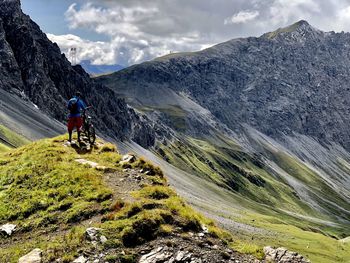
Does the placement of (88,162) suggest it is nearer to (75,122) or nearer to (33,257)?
(75,122)

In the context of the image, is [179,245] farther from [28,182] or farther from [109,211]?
[28,182]

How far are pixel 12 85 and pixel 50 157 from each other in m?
162

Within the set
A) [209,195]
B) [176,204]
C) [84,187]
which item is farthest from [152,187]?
[209,195]

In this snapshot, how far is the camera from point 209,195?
7165 inches

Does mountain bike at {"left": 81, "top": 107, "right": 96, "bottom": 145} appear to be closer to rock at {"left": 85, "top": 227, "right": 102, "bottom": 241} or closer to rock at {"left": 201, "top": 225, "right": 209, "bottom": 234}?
rock at {"left": 85, "top": 227, "right": 102, "bottom": 241}

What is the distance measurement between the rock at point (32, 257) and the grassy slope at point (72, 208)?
32cm

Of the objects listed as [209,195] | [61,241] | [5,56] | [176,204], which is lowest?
[209,195]

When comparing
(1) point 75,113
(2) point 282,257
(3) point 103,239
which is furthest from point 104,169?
(2) point 282,257

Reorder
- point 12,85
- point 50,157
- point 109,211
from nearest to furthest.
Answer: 1. point 109,211
2. point 50,157
3. point 12,85

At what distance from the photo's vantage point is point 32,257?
19.9m

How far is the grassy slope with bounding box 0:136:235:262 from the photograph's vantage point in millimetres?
20812

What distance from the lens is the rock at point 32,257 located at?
771 inches

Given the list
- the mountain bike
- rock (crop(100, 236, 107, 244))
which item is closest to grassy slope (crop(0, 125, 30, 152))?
the mountain bike

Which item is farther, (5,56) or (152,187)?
(5,56)
